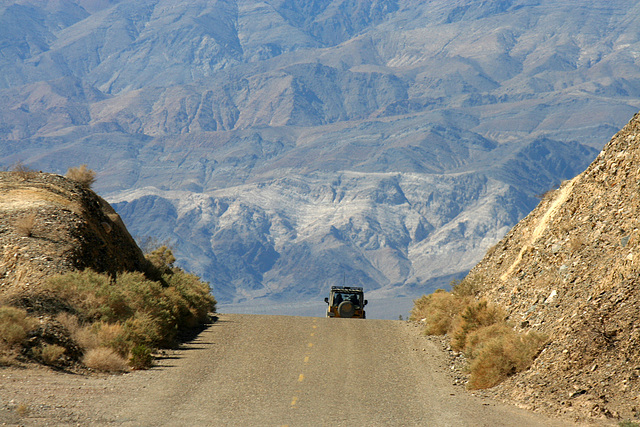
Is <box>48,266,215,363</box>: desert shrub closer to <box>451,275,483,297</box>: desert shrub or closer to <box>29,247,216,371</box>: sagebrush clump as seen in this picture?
<box>29,247,216,371</box>: sagebrush clump

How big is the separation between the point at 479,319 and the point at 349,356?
3.60 m

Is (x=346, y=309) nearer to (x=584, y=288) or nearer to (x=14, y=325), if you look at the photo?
(x=584, y=288)

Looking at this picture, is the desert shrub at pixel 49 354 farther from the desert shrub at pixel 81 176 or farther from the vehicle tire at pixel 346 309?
the vehicle tire at pixel 346 309

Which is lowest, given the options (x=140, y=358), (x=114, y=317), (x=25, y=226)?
(x=140, y=358)

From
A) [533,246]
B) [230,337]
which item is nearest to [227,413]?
[230,337]

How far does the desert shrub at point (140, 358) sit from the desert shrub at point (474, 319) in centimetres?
807

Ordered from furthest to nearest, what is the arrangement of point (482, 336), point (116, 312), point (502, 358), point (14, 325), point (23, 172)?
point (23, 172), point (116, 312), point (482, 336), point (502, 358), point (14, 325)

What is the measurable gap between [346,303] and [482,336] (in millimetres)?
16455

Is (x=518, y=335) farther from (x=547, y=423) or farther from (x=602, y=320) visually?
(x=547, y=423)

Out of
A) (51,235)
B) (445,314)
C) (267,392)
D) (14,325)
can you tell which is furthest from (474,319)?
(51,235)

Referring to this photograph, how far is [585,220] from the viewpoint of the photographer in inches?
814

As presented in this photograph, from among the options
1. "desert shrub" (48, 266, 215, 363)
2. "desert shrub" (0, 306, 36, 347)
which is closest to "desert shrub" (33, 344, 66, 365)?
"desert shrub" (0, 306, 36, 347)

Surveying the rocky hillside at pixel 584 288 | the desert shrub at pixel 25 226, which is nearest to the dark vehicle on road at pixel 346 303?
the rocky hillside at pixel 584 288

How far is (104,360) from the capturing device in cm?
1742
